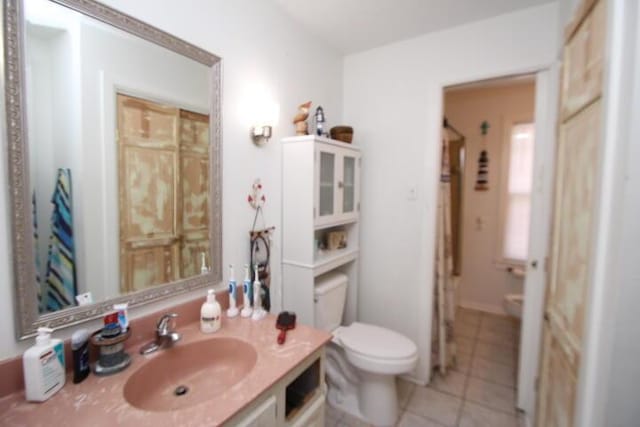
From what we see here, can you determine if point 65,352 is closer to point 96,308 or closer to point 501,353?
point 96,308

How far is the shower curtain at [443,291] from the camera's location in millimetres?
2154

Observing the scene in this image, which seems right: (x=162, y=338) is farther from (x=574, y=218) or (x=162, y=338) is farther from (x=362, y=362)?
(x=574, y=218)

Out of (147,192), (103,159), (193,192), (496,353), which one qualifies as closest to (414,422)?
(496,353)

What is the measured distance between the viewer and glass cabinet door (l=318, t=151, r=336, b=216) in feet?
6.09

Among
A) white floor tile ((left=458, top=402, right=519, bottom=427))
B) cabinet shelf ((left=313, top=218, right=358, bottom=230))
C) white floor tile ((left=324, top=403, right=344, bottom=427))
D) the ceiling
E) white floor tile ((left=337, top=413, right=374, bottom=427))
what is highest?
the ceiling

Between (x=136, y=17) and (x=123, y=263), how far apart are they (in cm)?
93

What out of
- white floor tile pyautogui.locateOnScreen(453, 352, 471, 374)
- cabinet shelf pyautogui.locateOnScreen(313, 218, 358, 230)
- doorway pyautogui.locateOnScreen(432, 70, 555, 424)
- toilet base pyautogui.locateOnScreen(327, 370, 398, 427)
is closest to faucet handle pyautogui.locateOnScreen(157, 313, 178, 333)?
cabinet shelf pyautogui.locateOnScreen(313, 218, 358, 230)

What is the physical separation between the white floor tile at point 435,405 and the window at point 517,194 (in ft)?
6.33

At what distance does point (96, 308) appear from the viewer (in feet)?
3.35

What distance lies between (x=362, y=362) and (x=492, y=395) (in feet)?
3.45

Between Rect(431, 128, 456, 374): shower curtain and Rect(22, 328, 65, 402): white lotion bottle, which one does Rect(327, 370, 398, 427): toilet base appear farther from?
Rect(22, 328, 65, 402): white lotion bottle

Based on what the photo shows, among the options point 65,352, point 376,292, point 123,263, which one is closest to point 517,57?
point 376,292

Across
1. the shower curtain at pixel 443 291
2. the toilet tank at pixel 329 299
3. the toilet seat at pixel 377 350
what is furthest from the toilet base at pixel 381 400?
the shower curtain at pixel 443 291

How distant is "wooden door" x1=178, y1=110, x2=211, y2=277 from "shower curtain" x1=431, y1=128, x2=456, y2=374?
1.57m
